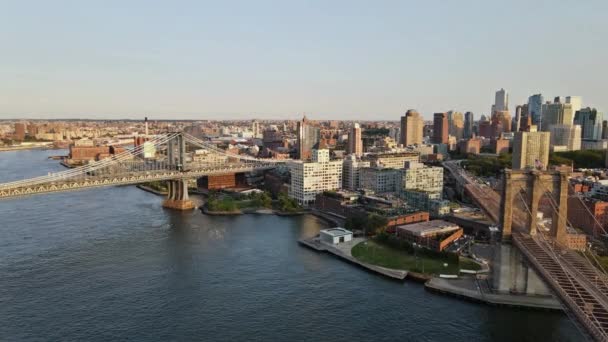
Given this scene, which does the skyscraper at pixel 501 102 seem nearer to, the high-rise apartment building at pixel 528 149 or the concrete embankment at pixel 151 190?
the high-rise apartment building at pixel 528 149

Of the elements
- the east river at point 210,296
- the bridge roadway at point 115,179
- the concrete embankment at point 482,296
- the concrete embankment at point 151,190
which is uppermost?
the bridge roadway at point 115,179

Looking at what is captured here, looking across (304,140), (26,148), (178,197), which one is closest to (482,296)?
(178,197)

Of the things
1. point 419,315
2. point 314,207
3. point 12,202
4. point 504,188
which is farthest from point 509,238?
point 12,202

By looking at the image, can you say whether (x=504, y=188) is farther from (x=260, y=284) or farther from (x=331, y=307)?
(x=260, y=284)

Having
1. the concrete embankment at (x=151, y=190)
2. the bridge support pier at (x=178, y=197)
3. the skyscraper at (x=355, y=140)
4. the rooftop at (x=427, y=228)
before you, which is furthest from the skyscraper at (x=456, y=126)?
the rooftop at (x=427, y=228)

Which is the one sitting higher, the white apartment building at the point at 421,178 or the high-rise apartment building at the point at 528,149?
the high-rise apartment building at the point at 528,149

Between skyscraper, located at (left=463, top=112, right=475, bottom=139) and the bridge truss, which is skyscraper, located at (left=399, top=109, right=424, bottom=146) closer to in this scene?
skyscraper, located at (left=463, top=112, right=475, bottom=139)
